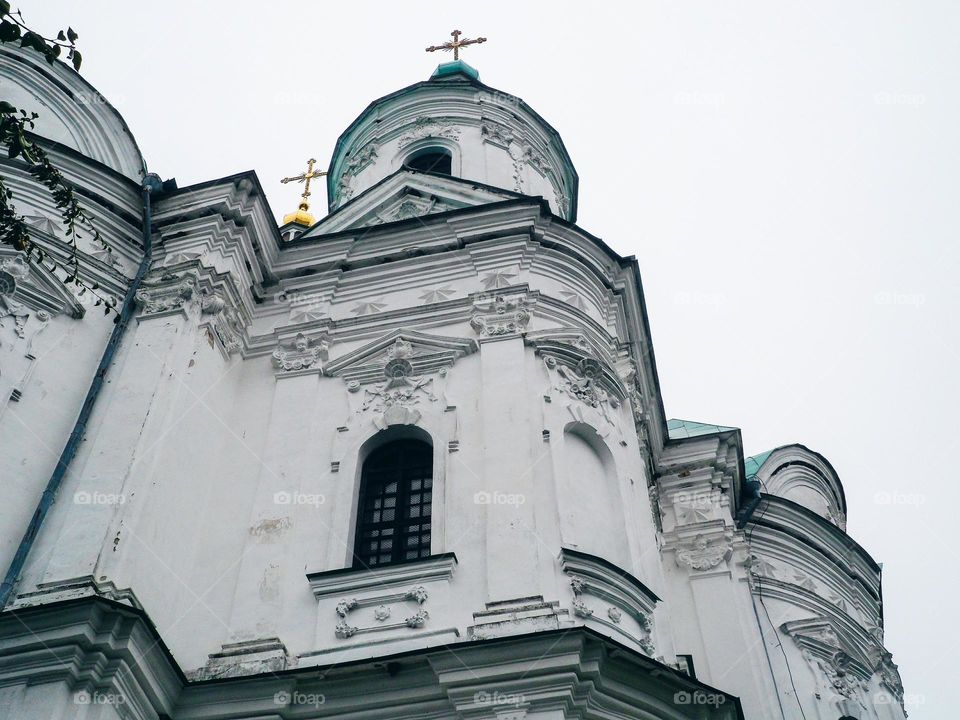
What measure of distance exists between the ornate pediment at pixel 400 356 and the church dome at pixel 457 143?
655 cm

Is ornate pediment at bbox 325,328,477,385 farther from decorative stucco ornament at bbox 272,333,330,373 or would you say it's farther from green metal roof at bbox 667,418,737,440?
green metal roof at bbox 667,418,737,440

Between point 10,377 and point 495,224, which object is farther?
point 495,224

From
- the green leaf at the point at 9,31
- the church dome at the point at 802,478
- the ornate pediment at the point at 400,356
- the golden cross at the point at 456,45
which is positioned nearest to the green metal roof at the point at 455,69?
the golden cross at the point at 456,45

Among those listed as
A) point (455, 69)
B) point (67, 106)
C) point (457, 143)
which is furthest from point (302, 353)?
point (455, 69)

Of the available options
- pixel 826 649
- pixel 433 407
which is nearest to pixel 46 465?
pixel 433 407

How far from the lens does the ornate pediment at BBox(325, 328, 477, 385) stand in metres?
14.4

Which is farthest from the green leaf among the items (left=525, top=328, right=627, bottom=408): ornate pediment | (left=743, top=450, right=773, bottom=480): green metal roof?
(left=743, top=450, right=773, bottom=480): green metal roof

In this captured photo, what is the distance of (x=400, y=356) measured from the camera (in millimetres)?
14578

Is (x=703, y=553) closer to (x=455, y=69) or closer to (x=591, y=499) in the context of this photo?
(x=591, y=499)

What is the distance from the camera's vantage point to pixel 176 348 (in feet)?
43.8

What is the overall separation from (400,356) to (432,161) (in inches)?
326

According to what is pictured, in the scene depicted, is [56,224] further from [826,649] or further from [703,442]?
[826,649]

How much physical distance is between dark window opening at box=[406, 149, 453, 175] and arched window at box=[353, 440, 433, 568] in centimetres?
901

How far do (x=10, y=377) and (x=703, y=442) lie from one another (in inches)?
413
